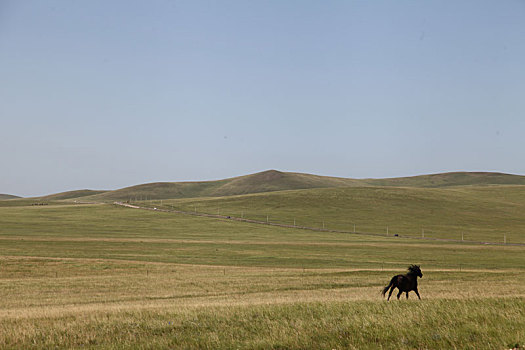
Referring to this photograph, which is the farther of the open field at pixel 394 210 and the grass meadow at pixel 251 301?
the open field at pixel 394 210

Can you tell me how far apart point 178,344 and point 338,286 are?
1992cm

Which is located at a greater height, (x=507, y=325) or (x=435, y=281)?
(x=507, y=325)

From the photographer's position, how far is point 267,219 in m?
119

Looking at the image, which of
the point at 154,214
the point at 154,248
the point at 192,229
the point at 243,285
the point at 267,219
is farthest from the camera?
the point at 154,214

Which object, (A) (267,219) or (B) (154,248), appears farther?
(A) (267,219)

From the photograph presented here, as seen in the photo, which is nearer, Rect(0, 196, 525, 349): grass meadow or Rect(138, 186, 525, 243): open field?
Rect(0, 196, 525, 349): grass meadow

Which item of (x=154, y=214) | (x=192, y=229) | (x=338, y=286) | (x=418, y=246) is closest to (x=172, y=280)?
(x=338, y=286)

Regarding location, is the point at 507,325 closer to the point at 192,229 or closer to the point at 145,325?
the point at 145,325

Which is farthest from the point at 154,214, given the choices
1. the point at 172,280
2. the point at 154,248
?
the point at 172,280

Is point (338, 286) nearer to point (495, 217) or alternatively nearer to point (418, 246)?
point (418, 246)

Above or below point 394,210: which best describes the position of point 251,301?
below

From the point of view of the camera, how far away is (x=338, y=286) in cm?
2756

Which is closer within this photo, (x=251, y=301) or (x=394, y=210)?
(x=251, y=301)

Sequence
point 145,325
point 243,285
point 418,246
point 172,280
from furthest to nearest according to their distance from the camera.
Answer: point 418,246, point 172,280, point 243,285, point 145,325
